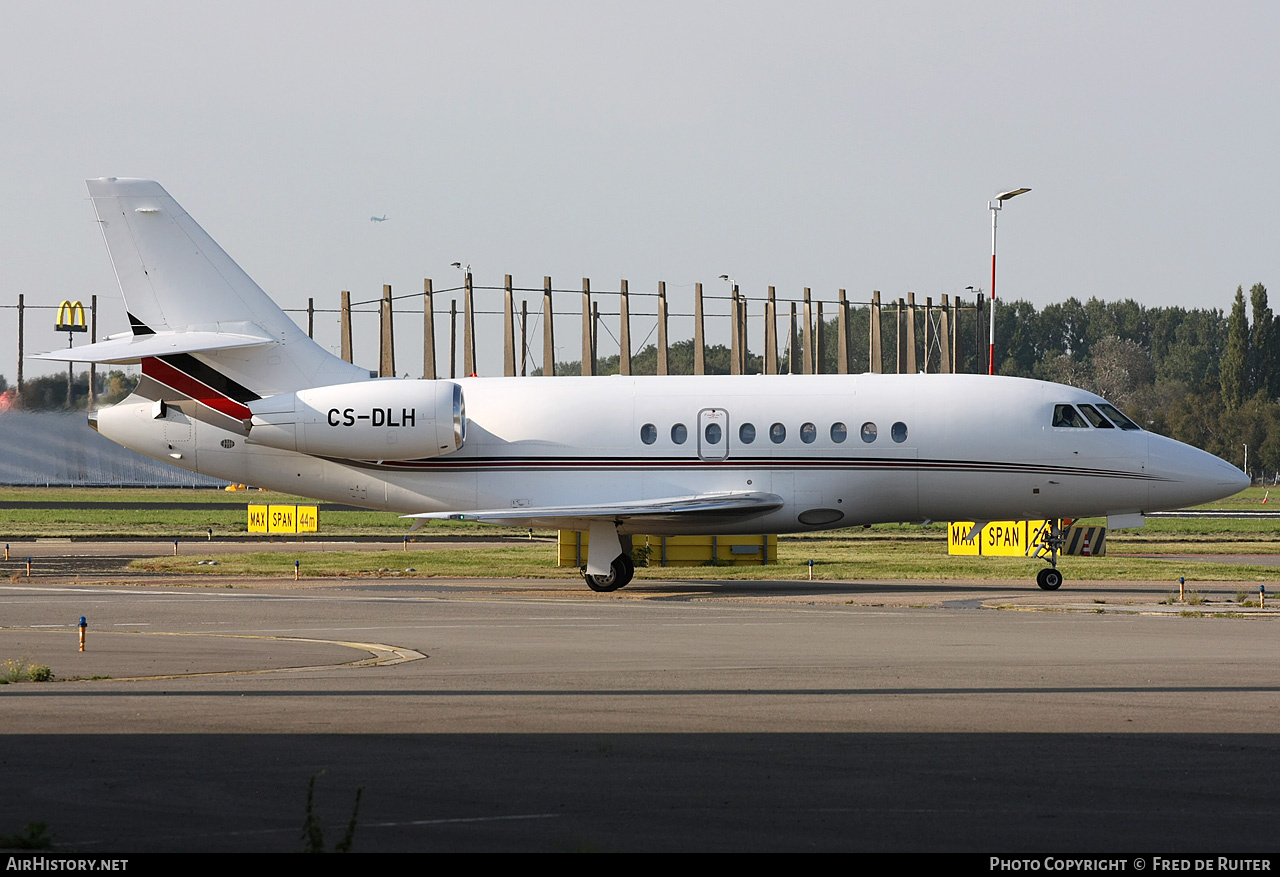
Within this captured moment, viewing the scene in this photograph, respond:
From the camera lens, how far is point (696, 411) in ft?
98.5

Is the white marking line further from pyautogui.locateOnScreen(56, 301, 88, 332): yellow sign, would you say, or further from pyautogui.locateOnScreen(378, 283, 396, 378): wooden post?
pyautogui.locateOnScreen(56, 301, 88, 332): yellow sign

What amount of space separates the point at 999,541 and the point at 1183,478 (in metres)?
8.18

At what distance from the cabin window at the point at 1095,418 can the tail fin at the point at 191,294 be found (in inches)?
614

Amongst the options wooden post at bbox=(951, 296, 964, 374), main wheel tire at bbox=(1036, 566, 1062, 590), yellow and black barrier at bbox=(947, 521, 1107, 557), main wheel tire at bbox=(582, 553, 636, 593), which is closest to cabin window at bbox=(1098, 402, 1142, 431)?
main wheel tire at bbox=(1036, 566, 1062, 590)

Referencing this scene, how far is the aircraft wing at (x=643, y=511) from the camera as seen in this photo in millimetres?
28750

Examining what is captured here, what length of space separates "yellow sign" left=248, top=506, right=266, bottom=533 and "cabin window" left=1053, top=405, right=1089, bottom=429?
2927 cm

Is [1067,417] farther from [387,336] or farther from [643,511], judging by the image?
[387,336]

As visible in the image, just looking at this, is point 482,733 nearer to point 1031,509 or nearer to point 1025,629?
point 1025,629

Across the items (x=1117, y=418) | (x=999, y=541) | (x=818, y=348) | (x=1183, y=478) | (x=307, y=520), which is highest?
(x=818, y=348)

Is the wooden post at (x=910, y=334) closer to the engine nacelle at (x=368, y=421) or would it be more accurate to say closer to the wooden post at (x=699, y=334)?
the wooden post at (x=699, y=334)

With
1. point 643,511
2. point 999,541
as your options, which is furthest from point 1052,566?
point 643,511

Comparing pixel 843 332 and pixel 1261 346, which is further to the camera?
pixel 1261 346

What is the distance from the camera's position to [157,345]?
29.9 metres

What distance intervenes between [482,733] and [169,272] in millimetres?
21183
